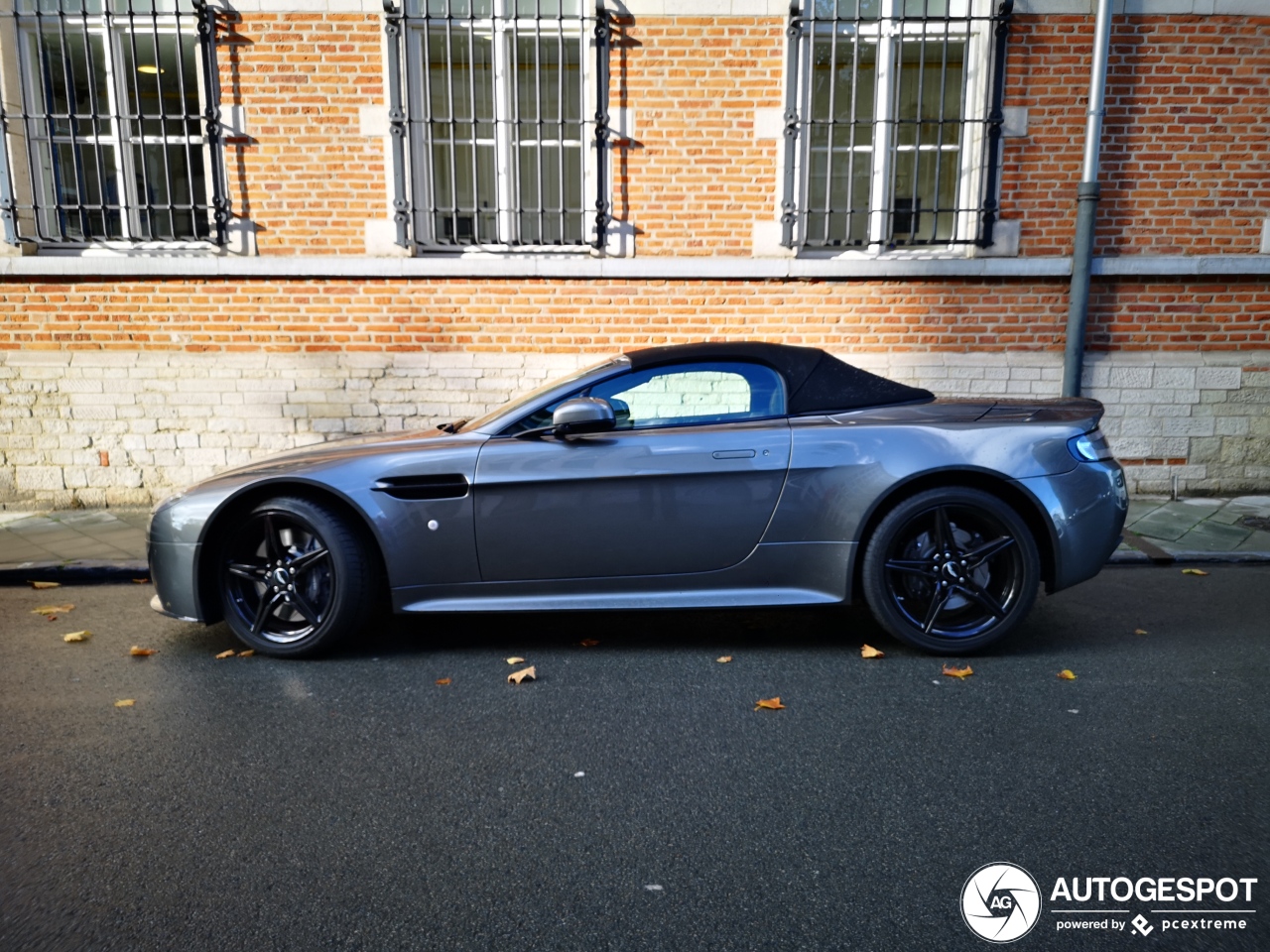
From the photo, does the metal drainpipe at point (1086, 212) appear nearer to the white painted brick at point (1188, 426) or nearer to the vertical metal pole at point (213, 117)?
the white painted brick at point (1188, 426)

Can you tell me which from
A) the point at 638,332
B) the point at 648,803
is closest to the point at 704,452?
the point at 648,803

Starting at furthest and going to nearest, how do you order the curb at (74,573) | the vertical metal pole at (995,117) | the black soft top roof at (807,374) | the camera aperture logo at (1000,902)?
the vertical metal pole at (995,117) → the curb at (74,573) → the black soft top roof at (807,374) → the camera aperture logo at (1000,902)

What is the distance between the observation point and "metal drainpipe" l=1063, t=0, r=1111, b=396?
6.67m

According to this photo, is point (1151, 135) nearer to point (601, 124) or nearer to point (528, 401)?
point (601, 124)

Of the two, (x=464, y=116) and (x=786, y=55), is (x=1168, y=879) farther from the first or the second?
(x=464, y=116)

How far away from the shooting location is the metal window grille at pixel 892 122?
701cm

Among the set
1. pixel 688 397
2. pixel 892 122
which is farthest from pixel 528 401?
pixel 892 122

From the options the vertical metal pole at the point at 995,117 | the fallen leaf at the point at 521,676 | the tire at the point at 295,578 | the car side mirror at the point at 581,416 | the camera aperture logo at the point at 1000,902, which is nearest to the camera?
the camera aperture logo at the point at 1000,902

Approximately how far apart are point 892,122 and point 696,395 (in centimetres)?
442

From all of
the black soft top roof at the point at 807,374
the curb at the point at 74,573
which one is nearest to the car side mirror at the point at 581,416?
the black soft top roof at the point at 807,374

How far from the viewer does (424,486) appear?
3.92 metres

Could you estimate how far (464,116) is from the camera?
24.1ft

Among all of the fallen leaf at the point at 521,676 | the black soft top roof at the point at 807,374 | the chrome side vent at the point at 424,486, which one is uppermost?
the black soft top roof at the point at 807,374

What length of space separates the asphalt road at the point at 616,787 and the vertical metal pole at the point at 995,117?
397cm
